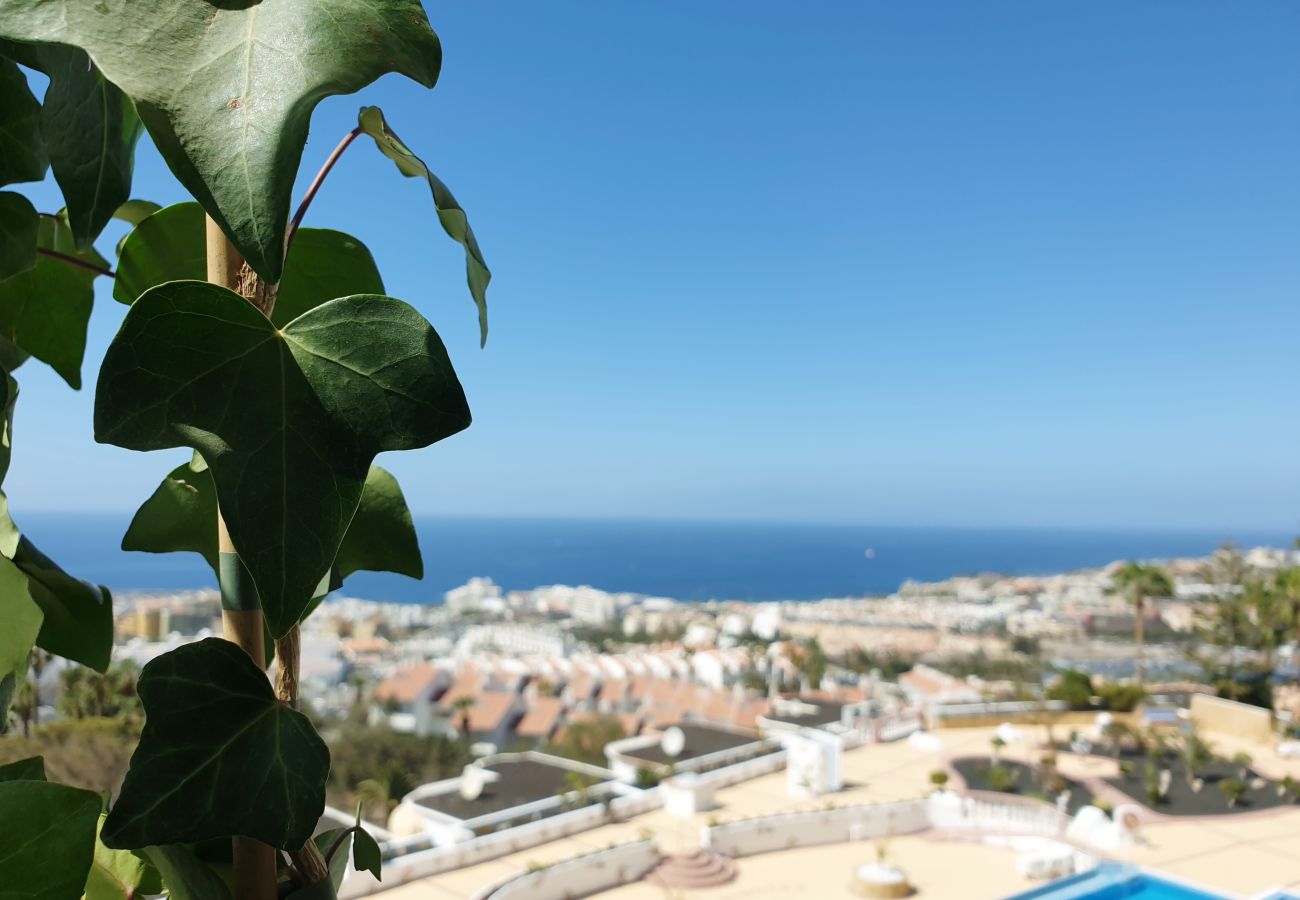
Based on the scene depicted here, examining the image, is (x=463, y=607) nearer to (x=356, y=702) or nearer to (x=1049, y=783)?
(x=356, y=702)

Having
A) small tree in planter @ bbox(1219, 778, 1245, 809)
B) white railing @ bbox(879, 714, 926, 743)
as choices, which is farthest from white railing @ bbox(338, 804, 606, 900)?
small tree in planter @ bbox(1219, 778, 1245, 809)

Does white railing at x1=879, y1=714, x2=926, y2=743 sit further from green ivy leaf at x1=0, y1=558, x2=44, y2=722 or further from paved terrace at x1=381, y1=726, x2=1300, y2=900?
green ivy leaf at x1=0, y1=558, x2=44, y2=722

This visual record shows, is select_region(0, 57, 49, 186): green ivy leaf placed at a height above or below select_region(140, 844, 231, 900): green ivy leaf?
above

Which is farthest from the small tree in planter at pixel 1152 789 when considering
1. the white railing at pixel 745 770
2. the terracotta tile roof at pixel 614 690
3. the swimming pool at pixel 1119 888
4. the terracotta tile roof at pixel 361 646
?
the terracotta tile roof at pixel 361 646

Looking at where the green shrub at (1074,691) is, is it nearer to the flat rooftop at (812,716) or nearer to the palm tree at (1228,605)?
the palm tree at (1228,605)

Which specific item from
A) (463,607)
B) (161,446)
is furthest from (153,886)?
(463,607)

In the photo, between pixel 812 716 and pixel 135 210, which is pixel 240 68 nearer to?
pixel 135 210
